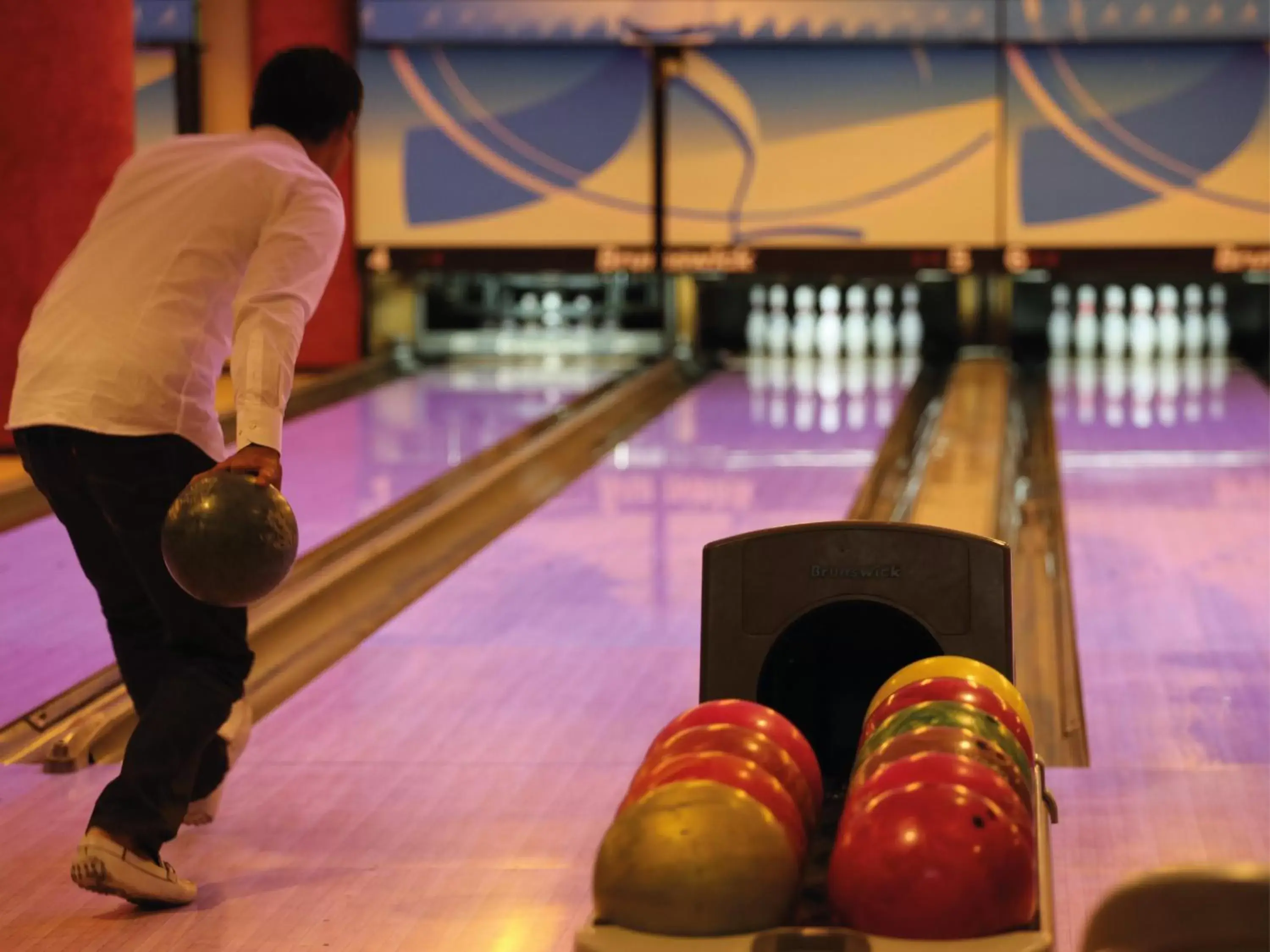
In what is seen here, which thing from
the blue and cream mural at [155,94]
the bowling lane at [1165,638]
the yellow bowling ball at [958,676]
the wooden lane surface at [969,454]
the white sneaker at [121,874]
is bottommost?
the bowling lane at [1165,638]

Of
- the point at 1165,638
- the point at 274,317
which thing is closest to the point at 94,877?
the point at 274,317

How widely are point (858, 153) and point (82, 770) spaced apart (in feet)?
18.4

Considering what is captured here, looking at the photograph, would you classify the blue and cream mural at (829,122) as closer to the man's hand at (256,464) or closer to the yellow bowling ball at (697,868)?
the man's hand at (256,464)

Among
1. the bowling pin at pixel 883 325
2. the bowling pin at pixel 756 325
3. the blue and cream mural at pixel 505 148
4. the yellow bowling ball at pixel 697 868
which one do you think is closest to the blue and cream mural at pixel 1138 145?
the bowling pin at pixel 883 325

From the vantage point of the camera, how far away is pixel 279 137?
257 centimetres

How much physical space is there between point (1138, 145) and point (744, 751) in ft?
21.6

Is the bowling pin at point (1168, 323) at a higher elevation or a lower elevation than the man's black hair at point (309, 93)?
lower

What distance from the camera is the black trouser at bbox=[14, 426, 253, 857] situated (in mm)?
2379

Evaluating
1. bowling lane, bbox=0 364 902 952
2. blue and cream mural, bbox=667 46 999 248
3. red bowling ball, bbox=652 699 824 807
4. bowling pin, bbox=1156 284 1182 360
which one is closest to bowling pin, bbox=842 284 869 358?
blue and cream mural, bbox=667 46 999 248

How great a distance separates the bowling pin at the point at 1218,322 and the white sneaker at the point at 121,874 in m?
6.89

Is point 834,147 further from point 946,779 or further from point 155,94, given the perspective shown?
point 946,779

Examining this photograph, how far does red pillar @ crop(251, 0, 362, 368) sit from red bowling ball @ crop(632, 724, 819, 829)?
20.7 ft

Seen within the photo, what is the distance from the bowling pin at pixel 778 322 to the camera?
869 centimetres

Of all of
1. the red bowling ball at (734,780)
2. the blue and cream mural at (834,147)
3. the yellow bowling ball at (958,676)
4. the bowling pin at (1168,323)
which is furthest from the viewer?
the bowling pin at (1168,323)
